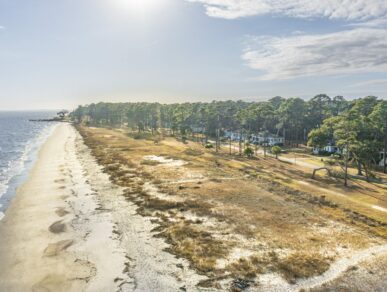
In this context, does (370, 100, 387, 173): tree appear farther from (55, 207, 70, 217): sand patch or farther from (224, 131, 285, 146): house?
(55, 207, 70, 217): sand patch

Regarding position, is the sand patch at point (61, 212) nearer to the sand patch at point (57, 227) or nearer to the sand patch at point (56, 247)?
the sand patch at point (57, 227)

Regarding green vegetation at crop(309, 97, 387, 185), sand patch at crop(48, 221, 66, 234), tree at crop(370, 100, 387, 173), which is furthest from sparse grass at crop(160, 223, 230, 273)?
tree at crop(370, 100, 387, 173)

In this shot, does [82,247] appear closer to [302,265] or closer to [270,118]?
[302,265]

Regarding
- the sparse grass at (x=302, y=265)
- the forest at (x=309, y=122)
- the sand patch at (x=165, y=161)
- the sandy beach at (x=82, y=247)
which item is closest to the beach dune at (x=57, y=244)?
the sandy beach at (x=82, y=247)

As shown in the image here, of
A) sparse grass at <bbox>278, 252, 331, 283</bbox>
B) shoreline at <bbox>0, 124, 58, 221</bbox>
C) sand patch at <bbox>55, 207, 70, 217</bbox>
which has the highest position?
sparse grass at <bbox>278, 252, 331, 283</bbox>

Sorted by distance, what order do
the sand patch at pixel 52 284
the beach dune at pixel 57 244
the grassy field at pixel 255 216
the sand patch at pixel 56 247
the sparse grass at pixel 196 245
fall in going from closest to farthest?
the sand patch at pixel 52 284
the beach dune at pixel 57 244
the sparse grass at pixel 196 245
the grassy field at pixel 255 216
the sand patch at pixel 56 247

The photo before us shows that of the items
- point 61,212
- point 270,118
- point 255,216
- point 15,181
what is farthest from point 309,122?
point 61,212

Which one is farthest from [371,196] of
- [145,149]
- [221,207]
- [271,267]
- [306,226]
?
[145,149]
